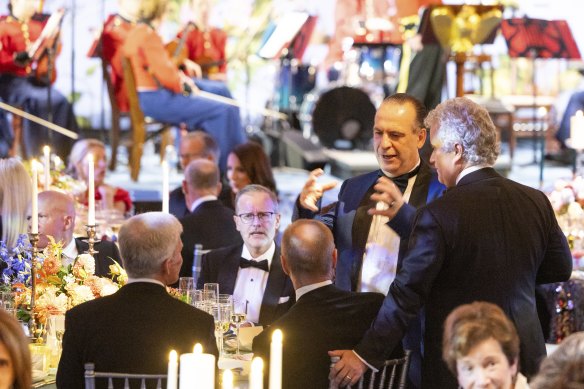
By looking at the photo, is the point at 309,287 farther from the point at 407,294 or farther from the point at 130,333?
the point at 130,333

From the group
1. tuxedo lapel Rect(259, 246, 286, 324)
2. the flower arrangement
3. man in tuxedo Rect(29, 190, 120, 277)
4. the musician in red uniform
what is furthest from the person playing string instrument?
the flower arrangement

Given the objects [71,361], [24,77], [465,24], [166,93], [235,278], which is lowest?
[71,361]

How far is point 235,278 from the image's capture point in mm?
5266

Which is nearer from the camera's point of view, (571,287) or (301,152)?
(571,287)

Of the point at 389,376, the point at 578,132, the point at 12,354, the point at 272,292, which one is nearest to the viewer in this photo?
the point at 12,354

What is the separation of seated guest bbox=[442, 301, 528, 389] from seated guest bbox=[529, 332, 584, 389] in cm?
39

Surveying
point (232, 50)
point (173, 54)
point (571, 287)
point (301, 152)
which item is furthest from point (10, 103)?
point (571, 287)

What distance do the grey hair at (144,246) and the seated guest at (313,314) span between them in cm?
46

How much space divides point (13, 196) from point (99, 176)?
2.14 m

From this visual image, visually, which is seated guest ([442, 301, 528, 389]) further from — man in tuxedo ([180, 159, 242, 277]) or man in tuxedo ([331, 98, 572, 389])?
man in tuxedo ([180, 159, 242, 277])

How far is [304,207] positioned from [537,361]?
3.86 feet

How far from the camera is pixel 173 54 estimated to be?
11750mm

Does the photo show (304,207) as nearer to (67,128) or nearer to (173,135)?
(67,128)

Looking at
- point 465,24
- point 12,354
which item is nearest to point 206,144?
point 465,24
